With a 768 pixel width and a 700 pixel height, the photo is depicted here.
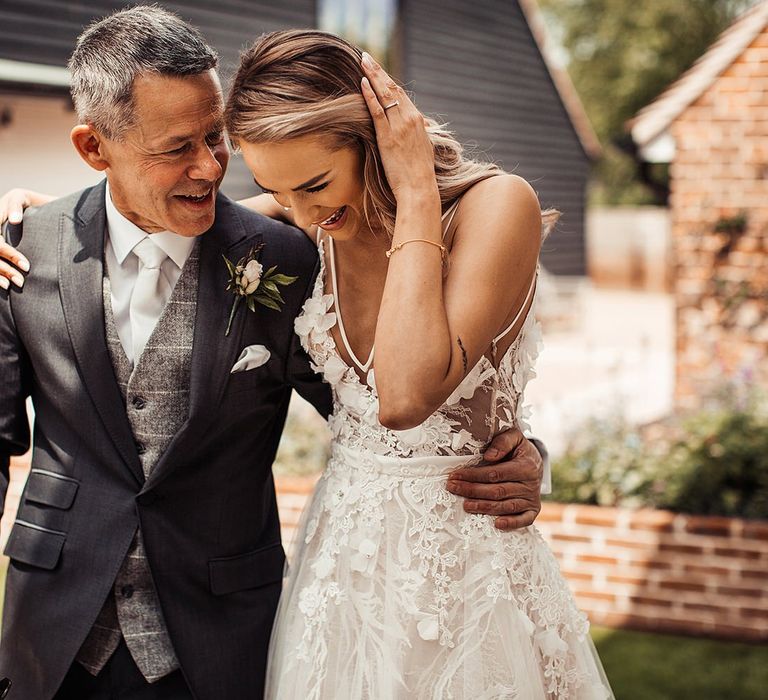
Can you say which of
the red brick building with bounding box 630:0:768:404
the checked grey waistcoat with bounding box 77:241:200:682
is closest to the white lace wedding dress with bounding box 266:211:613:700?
the checked grey waistcoat with bounding box 77:241:200:682

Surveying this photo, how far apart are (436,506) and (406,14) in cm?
1211

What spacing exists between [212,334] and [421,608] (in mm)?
713

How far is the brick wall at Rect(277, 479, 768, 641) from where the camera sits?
15.1 feet

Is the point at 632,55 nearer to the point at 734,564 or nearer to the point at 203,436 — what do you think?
the point at 734,564

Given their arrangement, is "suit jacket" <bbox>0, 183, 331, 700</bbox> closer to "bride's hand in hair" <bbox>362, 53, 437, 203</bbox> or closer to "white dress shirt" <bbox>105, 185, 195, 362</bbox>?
"white dress shirt" <bbox>105, 185, 195, 362</bbox>

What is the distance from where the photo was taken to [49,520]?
2.11 meters

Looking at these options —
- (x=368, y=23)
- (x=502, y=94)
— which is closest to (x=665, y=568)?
(x=368, y=23)

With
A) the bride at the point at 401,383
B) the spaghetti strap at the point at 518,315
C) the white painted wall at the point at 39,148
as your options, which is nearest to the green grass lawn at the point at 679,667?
the bride at the point at 401,383

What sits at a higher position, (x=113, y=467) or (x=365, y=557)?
(x=113, y=467)

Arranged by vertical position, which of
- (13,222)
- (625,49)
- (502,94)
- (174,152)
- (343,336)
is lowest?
(625,49)

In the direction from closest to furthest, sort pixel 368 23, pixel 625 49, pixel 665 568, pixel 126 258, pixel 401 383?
pixel 401 383 < pixel 126 258 < pixel 665 568 < pixel 368 23 < pixel 625 49

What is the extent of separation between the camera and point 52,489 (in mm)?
2111

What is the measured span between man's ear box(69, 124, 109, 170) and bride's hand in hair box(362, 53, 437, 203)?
0.59 m

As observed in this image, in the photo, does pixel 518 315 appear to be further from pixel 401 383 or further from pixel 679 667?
pixel 679 667
